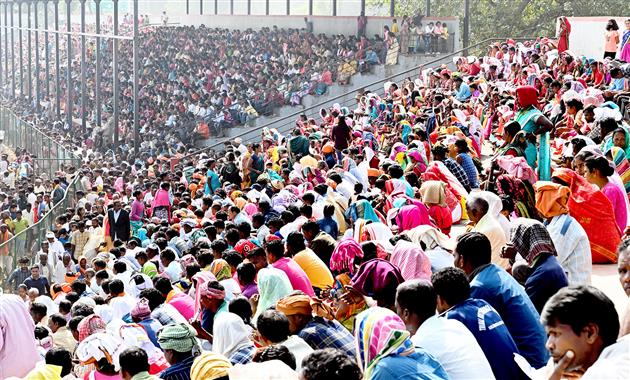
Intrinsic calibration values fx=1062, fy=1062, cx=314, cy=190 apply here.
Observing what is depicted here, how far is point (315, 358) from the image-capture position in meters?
3.98

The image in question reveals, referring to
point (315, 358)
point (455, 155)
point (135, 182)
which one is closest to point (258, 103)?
point (135, 182)

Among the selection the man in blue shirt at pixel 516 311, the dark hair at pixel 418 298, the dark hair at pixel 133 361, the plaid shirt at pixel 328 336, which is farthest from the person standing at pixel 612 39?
the dark hair at pixel 133 361

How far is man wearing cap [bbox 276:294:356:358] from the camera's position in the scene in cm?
583

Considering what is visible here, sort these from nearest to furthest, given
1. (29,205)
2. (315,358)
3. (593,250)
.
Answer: (315,358), (593,250), (29,205)

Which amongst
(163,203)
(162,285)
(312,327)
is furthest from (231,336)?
(163,203)

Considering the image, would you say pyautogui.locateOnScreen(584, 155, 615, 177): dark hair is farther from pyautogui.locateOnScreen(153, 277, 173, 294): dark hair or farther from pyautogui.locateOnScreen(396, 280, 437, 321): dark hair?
pyautogui.locateOnScreen(396, 280, 437, 321): dark hair

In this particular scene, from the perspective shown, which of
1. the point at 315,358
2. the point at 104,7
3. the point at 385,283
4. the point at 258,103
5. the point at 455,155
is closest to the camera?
the point at 315,358

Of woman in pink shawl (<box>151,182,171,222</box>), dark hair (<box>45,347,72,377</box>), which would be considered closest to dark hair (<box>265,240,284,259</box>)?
dark hair (<box>45,347,72,377</box>)

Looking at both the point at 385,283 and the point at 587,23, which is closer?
the point at 385,283

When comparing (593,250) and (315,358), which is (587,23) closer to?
(593,250)

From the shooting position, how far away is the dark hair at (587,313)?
3.74m

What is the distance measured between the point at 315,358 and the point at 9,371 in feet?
13.1

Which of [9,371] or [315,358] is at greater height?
[315,358]

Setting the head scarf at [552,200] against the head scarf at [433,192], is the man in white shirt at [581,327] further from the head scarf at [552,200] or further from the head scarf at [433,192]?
the head scarf at [433,192]
